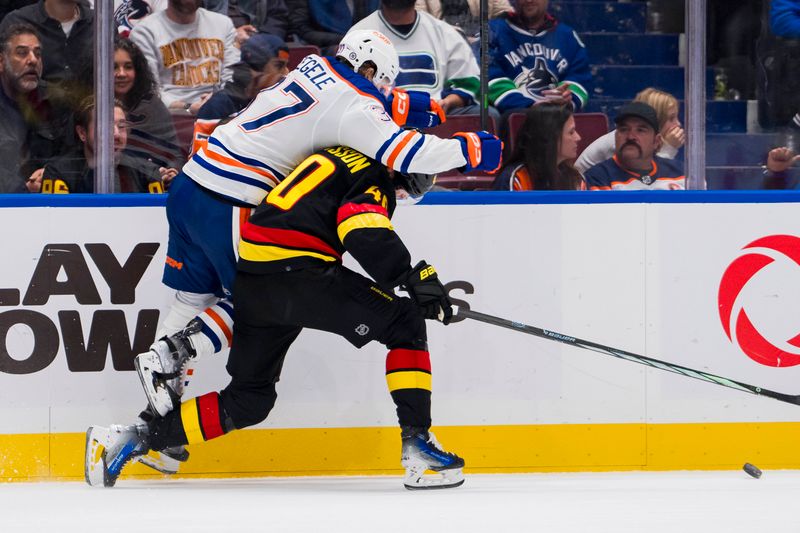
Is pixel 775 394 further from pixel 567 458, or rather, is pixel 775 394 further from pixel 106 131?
pixel 106 131

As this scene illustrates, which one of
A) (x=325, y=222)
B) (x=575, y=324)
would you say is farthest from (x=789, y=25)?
(x=325, y=222)

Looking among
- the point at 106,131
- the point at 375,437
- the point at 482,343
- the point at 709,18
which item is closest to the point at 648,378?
the point at 482,343

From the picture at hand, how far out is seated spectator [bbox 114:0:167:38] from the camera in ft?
11.9

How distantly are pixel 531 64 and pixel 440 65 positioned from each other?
0.93ft

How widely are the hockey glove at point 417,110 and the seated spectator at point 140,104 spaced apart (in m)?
0.72

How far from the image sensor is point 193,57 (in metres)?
Answer: 3.65

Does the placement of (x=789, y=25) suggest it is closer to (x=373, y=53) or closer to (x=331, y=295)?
(x=373, y=53)

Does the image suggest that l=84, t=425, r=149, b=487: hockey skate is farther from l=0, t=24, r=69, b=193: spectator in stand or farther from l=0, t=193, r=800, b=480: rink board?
l=0, t=24, r=69, b=193: spectator in stand

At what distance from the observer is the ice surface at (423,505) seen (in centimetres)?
257

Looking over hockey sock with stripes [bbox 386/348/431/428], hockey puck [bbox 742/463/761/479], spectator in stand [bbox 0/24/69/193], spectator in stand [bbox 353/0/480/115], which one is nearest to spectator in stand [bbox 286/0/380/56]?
spectator in stand [bbox 353/0/480/115]

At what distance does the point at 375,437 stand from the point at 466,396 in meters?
0.30

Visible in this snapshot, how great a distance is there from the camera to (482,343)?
3602 millimetres

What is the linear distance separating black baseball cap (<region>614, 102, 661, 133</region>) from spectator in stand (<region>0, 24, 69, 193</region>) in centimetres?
170

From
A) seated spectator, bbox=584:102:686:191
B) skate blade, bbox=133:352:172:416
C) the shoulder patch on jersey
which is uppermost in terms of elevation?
the shoulder patch on jersey
